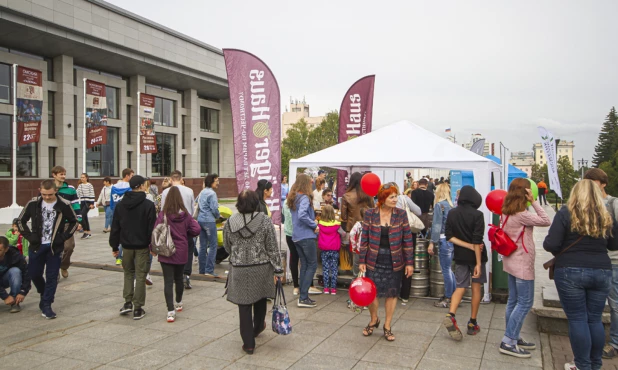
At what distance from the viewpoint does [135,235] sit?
20.2 feet

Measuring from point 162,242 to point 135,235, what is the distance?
42 centimetres

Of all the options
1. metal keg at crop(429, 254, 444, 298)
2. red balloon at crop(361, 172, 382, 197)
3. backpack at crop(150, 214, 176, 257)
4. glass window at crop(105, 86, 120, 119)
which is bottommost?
metal keg at crop(429, 254, 444, 298)

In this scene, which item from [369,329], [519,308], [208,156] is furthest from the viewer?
[208,156]

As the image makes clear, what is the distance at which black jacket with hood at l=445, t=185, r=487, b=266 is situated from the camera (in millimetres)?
5473

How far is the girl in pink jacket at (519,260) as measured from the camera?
4762 millimetres

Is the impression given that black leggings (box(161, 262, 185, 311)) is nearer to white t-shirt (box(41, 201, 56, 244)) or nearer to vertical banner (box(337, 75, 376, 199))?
white t-shirt (box(41, 201, 56, 244))

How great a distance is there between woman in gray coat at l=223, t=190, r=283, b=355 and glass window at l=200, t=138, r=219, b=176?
115 ft

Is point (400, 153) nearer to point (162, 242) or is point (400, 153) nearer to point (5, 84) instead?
point (162, 242)

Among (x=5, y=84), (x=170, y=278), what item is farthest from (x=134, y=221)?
(x=5, y=84)

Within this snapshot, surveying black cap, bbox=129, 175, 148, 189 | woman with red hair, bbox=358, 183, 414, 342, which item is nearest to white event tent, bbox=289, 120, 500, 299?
woman with red hair, bbox=358, 183, 414, 342

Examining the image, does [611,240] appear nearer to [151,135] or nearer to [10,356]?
[10,356]

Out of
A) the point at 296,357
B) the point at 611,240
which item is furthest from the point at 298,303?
the point at 611,240

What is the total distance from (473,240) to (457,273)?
0.46m

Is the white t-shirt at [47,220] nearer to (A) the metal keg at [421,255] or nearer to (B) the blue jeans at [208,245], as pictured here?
(B) the blue jeans at [208,245]
